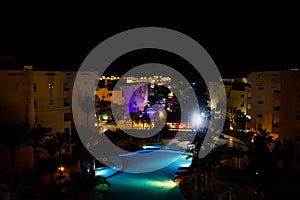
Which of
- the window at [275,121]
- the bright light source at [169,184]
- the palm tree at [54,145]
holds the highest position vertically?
the window at [275,121]

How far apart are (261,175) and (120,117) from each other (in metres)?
22.7

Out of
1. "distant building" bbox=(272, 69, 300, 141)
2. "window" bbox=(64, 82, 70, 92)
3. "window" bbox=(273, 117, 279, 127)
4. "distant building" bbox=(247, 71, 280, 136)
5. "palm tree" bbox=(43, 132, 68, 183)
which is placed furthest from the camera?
"distant building" bbox=(247, 71, 280, 136)

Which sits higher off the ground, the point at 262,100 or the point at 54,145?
the point at 262,100

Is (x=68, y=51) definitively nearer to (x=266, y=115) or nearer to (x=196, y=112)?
(x=196, y=112)

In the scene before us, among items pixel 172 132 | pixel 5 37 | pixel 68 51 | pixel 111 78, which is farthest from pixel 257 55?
pixel 5 37

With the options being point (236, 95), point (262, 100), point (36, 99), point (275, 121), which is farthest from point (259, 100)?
point (36, 99)

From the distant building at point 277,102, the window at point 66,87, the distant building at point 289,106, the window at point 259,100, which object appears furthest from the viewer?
the window at point 259,100

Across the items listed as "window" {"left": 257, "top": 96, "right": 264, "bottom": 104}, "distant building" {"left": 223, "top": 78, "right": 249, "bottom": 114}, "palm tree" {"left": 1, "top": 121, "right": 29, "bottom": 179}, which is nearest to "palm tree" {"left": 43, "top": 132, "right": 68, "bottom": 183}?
"palm tree" {"left": 1, "top": 121, "right": 29, "bottom": 179}

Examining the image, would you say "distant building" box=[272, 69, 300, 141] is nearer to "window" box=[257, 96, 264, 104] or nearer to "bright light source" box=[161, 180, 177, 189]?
"window" box=[257, 96, 264, 104]

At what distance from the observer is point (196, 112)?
36.2m

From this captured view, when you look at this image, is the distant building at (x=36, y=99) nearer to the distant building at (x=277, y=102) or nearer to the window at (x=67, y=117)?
the window at (x=67, y=117)

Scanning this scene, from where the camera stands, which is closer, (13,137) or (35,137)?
(13,137)

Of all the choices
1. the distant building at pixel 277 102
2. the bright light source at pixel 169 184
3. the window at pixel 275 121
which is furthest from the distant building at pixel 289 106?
the bright light source at pixel 169 184

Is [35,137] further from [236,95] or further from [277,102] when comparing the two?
[236,95]
